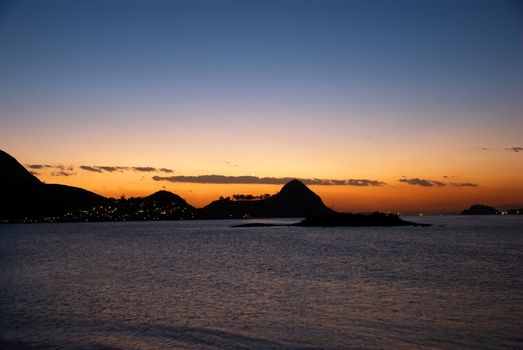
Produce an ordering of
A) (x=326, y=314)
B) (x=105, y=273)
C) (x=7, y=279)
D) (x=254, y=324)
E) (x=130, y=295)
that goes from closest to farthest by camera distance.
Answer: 1. (x=254, y=324)
2. (x=326, y=314)
3. (x=130, y=295)
4. (x=7, y=279)
5. (x=105, y=273)

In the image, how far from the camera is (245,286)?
45125 millimetres

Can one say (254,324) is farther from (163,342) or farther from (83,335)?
(83,335)

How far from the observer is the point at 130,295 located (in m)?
39.8

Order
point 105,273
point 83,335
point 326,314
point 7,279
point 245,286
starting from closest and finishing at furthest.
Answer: point 83,335
point 326,314
point 245,286
point 7,279
point 105,273

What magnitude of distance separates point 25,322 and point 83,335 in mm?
6243

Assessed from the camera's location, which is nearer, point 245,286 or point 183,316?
point 183,316

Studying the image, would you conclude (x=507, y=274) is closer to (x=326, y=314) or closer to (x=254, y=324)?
(x=326, y=314)

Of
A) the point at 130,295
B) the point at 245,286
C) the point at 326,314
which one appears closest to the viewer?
the point at 326,314

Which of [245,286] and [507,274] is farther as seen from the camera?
[507,274]

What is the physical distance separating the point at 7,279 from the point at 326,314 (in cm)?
3989

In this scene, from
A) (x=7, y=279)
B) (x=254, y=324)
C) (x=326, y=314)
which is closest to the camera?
(x=254, y=324)

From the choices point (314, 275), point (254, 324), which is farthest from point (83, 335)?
point (314, 275)

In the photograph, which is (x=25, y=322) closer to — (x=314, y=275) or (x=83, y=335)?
(x=83, y=335)

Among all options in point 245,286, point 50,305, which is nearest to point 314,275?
point 245,286
